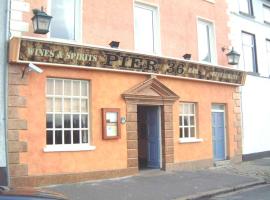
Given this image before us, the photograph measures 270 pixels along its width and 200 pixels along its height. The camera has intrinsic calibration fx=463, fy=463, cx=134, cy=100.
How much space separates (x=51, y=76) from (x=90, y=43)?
5.67 feet

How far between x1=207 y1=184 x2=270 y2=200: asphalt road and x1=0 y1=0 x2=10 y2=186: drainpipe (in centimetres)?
561

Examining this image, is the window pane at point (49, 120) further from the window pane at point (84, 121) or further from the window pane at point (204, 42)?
the window pane at point (204, 42)

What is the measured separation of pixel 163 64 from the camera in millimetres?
16062

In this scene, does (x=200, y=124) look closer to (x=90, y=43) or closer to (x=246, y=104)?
(x=246, y=104)

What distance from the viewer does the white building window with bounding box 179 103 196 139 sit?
17.4 m

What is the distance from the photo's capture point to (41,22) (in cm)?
1241

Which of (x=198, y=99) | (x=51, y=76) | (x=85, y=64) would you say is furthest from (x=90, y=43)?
(x=198, y=99)

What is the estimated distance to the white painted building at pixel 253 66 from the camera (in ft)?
68.9

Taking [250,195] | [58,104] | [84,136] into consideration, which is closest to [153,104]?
[84,136]

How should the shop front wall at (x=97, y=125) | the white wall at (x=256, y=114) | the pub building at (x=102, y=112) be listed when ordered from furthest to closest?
the white wall at (x=256, y=114) < the shop front wall at (x=97, y=125) < the pub building at (x=102, y=112)

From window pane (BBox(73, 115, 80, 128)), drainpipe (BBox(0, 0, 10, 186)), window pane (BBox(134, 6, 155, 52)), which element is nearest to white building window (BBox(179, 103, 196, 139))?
window pane (BBox(134, 6, 155, 52))

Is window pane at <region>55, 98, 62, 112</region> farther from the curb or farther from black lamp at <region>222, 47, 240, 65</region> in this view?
black lamp at <region>222, 47, 240, 65</region>

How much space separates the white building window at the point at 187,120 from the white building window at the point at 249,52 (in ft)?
16.6

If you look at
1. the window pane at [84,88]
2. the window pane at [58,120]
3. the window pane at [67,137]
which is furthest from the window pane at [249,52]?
the window pane at [58,120]
